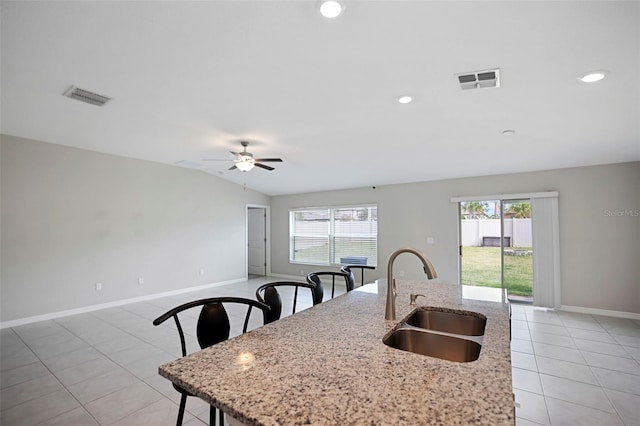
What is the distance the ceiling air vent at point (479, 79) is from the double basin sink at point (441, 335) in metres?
1.94

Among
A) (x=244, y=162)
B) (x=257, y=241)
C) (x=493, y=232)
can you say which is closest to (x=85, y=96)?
(x=244, y=162)

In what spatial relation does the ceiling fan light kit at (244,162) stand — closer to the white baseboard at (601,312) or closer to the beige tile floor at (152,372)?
the beige tile floor at (152,372)

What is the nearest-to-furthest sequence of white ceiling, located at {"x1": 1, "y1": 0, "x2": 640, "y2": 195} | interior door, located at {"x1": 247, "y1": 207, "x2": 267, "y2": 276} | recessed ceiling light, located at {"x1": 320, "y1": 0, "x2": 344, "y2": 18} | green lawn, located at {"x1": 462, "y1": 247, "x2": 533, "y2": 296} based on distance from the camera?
recessed ceiling light, located at {"x1": 320, "y1": 0, "x2": 344, "y2": 18} < white ceiling, located at {"x1": 1, "y1": 0, "x2": 640, "y2": 195} < green lawn, located at {"x1": 462, "y1": 247, "x2": 533, "y2": 296} < interior door, located at {"x1": 247, "y1": 207, "x2": 267, "y2": 276}

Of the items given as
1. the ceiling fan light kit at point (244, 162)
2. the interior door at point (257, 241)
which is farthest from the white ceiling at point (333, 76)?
the interior door at point (257, 241)

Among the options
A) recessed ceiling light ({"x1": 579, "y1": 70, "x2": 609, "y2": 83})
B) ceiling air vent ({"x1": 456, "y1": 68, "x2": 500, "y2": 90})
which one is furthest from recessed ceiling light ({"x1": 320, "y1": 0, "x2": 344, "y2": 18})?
recessed ceiling light ({"x1": 579, "y1": 70, "x2": 609, "y2": 83})

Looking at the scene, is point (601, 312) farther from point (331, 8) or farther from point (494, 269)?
point (331, 8)

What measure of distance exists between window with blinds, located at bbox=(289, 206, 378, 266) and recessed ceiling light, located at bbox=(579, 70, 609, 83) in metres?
4.59

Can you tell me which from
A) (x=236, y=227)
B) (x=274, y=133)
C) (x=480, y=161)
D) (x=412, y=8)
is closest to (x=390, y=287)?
(x=412, y=8)

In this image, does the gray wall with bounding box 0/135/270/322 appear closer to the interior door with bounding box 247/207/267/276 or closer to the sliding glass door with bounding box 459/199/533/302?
the interior door with bounding box 247/207/267/276

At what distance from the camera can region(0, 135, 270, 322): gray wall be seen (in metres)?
4.30

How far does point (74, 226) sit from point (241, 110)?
362cm

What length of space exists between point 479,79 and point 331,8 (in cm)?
150

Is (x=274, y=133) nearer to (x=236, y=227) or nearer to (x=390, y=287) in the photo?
(x=390, y=287)

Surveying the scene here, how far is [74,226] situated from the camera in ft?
15.8
